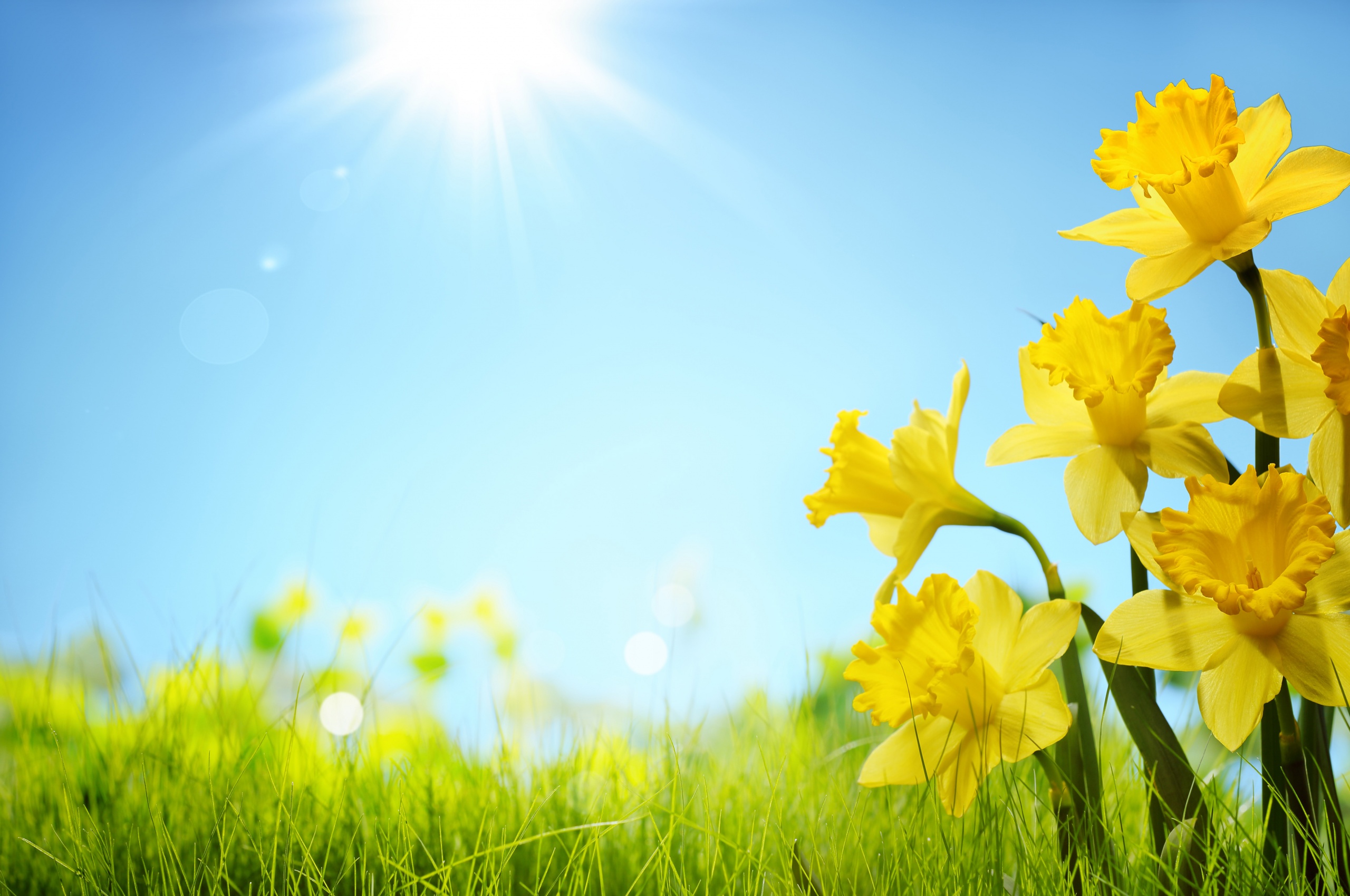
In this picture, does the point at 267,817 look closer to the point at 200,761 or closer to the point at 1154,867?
the point at 200,761

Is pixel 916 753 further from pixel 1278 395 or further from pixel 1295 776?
pixel 1278 395

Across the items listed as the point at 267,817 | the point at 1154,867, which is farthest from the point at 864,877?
the point at 267,817

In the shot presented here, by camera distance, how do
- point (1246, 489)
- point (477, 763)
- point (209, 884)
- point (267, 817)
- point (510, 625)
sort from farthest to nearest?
point (510, 625) < point (477, 763) < point (267, 817) < point (209, 884) < point (1246, 489)

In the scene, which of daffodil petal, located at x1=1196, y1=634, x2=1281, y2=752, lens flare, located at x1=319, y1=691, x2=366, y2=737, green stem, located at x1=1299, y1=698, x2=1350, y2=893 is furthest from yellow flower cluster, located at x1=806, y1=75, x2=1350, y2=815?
lens flare, located at x1=319, y1=691, x2=366, y2=737

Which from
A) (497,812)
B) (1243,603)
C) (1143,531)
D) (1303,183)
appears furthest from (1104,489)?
(497,812)

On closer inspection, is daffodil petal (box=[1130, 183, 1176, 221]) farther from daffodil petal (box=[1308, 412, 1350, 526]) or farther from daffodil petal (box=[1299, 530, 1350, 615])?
daffodil petal (box=[1299, 530, 1350, 615])

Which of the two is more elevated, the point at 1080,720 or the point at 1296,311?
the point at 1296,311
